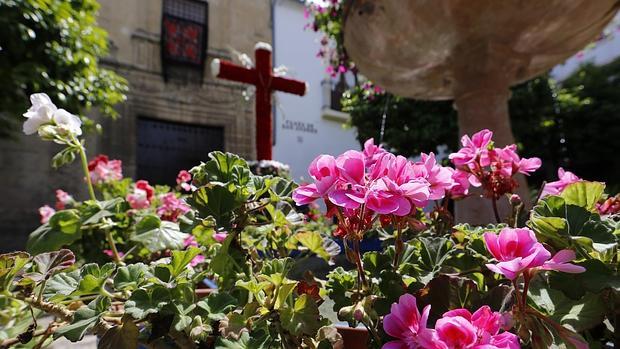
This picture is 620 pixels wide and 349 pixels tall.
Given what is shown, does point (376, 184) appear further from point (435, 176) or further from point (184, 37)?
point (184, 37)

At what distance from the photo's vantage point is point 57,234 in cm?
78

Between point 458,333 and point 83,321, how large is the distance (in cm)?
39

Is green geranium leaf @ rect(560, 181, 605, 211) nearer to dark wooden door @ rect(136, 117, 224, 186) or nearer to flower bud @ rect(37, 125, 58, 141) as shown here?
flower bud @ rect(37, 125, 58, 141)

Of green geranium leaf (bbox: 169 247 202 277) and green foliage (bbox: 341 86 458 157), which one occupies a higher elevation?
green foliage (bbox: 341 86 458 157)

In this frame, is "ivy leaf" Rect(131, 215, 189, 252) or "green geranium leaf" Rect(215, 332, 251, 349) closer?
"green geranium leaf" Rect(215, 332, 251, 349)

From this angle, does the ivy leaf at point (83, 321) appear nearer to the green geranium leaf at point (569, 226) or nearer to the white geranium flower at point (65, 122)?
the white geranium flower at point (65, 122)

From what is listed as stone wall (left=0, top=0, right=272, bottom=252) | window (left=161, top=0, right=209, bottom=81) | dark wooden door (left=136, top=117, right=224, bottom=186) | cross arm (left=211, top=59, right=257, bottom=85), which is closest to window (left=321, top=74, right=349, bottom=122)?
stone wall (left=0, top=0, right=272, bottom=252)

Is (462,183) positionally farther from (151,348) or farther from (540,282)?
(151,348)

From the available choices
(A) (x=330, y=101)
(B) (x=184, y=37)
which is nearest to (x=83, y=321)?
(B) (x=184, y=37)

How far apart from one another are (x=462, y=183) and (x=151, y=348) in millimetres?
504

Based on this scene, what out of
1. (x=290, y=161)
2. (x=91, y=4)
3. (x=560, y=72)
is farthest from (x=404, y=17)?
(x=560, y=72)

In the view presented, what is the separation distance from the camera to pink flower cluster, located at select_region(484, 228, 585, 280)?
0.36 m

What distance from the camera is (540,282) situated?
17.5 inches

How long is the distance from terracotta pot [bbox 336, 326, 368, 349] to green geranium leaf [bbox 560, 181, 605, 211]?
0.96 ft
